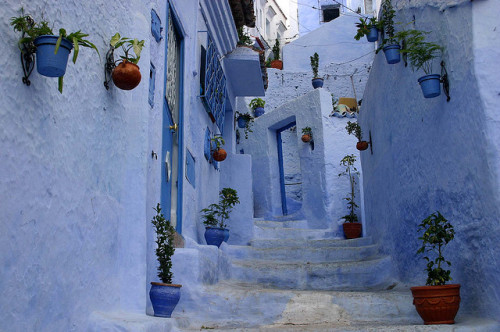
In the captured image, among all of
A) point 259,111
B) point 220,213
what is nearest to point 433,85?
point 220,213

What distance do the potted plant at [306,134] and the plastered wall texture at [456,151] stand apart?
218 inches

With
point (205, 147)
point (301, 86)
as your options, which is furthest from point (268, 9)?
point (205, 147)

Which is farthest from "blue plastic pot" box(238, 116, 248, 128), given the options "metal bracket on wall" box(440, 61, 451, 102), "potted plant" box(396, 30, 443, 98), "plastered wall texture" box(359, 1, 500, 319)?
"metal bracket on wall" box(440, 61, 451, 102)

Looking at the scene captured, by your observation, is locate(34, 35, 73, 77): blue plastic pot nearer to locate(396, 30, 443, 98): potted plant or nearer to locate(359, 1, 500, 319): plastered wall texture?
locate(359, 1, 500, 319): plastered wall texture

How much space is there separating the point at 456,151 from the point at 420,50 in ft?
3.21

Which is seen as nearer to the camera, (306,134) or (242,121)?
(242,121)

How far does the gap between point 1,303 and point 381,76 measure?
5698 mm

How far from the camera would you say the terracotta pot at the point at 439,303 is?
4.34 metres

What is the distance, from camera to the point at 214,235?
7.17 m

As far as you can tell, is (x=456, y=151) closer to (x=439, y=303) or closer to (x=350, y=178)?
(x=439, y=303)

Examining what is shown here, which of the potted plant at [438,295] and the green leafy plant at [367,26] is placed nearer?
the potted plant at [438,295]

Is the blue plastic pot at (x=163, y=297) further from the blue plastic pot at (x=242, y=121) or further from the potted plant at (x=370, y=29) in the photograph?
the blue plastic pot at (x=242, y=121)

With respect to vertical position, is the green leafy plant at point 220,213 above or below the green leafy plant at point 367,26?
below

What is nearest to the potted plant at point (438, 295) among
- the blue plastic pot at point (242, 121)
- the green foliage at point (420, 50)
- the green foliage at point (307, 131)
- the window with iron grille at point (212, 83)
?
the green foliage at point (420, 50)
